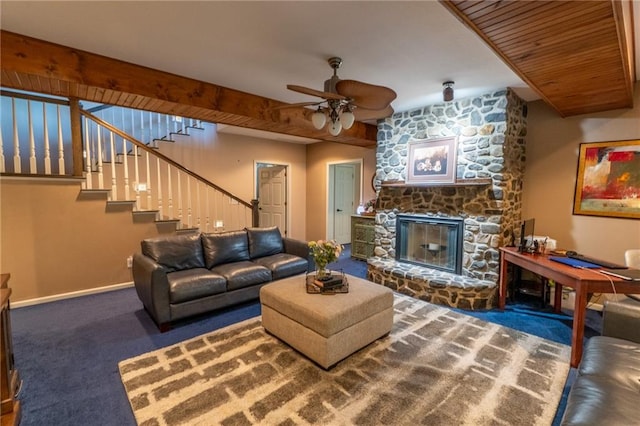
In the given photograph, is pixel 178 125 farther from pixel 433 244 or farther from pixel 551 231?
pixel 551 231

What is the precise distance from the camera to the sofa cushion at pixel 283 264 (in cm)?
364

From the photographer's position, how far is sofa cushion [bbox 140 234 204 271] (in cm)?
320

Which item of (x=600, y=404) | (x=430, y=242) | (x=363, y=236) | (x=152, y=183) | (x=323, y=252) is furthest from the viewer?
(x=363, y=236)

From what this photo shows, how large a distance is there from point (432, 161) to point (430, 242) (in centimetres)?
120

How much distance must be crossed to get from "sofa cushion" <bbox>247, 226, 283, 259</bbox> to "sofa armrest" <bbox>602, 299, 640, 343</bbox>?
11.3ft

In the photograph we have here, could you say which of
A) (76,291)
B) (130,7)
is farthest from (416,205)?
(76,291)

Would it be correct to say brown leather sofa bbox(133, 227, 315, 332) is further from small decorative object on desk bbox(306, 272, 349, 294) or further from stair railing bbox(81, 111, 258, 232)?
stair railing bbox(81, 111, 258, 232)

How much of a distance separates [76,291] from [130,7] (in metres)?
3.50

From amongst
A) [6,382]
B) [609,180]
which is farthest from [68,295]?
[609,180]

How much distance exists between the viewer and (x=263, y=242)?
159 inches

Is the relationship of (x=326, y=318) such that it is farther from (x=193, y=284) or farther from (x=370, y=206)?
(x=370, y=206)

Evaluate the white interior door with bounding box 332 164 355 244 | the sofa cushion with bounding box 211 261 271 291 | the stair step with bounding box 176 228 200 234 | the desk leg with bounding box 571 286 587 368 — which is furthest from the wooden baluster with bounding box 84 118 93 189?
the desk leg with bounding box 571 286 587 368

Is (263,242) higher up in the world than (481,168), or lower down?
lower down

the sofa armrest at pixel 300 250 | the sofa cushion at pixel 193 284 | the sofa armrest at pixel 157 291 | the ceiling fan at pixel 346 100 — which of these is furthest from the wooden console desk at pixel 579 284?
the sofa armrest at pixel 157 291
